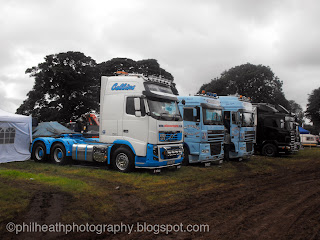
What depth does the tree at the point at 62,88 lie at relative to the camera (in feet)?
114

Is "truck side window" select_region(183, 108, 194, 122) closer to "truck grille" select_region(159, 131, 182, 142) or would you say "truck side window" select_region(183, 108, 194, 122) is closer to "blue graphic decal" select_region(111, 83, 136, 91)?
"truck grille" select_region(159, 131, 182, 142)

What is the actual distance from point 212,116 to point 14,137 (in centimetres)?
970

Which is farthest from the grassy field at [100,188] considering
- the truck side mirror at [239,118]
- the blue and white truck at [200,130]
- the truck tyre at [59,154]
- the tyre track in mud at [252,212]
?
the truck side mirror at [239,118]

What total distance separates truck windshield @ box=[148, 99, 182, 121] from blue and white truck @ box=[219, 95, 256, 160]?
16.0ft

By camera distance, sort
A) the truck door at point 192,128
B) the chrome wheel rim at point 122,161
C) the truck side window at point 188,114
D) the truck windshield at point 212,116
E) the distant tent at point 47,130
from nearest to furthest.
Answer: the chrome wheel rim at point 122,161, the truck door at point 192,128, the truck windshield at point 212,116, the truck side window at point 188,114, the distant tent at point 47,130

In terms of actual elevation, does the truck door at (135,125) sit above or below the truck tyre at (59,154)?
above

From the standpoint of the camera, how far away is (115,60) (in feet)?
124

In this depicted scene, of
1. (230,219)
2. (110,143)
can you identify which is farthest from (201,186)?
(110,143)

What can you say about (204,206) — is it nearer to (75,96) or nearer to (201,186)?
(201,186)

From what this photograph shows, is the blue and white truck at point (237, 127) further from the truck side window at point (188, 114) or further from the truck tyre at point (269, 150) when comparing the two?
the truck tyre at point (269, 150)

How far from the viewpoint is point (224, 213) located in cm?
603

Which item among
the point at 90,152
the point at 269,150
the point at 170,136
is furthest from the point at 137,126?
the point at 269,150

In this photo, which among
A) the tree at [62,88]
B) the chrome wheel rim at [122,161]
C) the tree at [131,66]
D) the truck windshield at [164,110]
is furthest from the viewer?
the tree at [131,66]

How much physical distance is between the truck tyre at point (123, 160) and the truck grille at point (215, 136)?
13.9 feet
